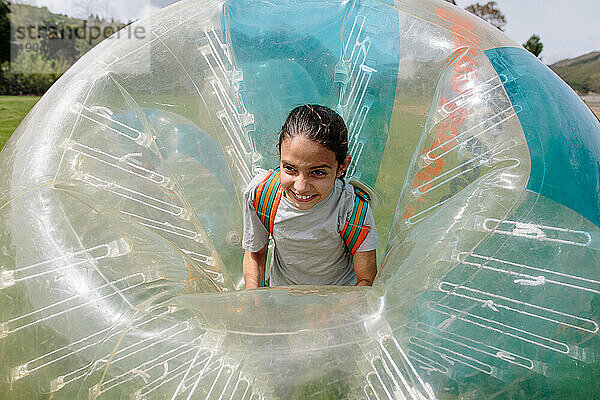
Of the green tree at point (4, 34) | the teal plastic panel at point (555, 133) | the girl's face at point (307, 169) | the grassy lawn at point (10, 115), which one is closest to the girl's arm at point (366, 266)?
the girl's face at point (307, 169)

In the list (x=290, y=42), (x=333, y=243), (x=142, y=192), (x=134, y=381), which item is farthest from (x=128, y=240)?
(x=290, y=42)

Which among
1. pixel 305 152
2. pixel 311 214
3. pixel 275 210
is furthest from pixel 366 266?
pixel 305 152

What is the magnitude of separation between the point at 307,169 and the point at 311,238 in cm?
35

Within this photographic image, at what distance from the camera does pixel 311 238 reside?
1.85 m

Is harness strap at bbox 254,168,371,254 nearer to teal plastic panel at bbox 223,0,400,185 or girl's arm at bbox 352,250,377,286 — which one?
girl's arm at bbox 352,250,377,286

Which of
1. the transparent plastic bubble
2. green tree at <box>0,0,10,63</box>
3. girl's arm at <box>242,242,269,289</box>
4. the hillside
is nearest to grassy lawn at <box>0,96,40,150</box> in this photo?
the transparent plastic bubble

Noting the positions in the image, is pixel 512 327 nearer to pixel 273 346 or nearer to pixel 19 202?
pixel 273 346

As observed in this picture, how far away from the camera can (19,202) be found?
163 cm

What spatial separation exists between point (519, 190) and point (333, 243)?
68cm

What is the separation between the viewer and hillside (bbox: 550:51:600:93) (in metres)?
26.0

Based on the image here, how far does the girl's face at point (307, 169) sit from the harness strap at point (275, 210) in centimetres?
14

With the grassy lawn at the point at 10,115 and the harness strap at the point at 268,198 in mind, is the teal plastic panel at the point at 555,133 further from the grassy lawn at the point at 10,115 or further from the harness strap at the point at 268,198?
the grassy lawn at the point at 10,115

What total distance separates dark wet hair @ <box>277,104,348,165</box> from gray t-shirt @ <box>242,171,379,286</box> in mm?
242

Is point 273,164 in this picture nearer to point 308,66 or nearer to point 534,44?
point 308,66
